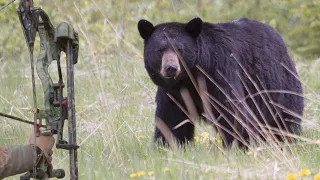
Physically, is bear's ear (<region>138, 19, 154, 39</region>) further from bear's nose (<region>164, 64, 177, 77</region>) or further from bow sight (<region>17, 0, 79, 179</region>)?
bow sight (<region>17, 0, 79, 179</region>)

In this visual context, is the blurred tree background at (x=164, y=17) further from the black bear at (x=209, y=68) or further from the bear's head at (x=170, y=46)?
the bear's head at (x=170, y=46)

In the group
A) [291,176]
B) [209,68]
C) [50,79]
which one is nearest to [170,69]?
[209,68]

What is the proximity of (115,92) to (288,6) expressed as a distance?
13.6 ft

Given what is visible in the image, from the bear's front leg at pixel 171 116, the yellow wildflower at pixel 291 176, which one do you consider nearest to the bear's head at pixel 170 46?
the bear's front leg at pixel 171 116

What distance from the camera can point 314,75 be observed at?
808 cm

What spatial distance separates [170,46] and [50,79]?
1899mm

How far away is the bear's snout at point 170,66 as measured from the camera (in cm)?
511

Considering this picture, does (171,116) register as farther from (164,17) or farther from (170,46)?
(164,17)

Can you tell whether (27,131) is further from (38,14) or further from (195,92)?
(38,14)

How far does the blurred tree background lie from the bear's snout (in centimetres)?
343

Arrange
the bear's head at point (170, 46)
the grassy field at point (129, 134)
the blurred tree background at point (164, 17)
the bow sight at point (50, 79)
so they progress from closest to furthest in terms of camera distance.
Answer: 1. the bow sight at point (50, 79)
2. the grassy field at point (129, 134)
3. the bear's head at point (170, 46)
4. the blurred tree background at point (164, 17)

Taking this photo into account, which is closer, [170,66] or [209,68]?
[170,66]

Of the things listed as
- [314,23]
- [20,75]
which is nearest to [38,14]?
[20,75]

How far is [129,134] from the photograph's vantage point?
5570 millimetres
